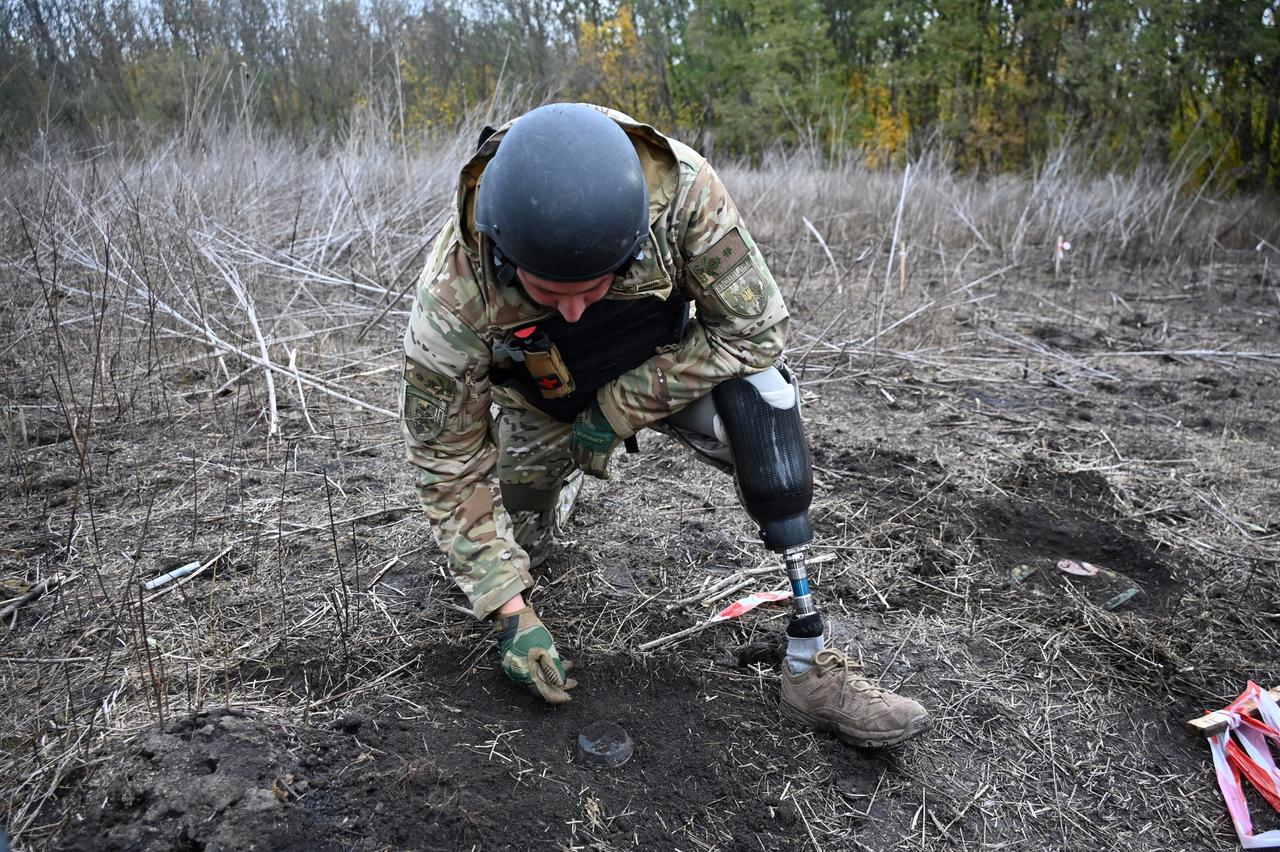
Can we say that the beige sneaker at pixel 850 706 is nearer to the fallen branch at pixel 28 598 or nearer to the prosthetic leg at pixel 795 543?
the prosthetic leg at pixel 795 543

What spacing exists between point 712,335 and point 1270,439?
3.10m

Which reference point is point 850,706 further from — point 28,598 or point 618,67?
point 618,67

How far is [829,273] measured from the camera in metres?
7.07

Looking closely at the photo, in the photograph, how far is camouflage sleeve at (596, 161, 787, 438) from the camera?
195 cm

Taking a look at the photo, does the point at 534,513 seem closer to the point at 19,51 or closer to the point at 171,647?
the point at 171,647

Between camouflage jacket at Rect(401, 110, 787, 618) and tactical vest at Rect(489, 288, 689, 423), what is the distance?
50 mm

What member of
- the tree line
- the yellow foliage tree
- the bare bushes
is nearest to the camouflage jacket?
the tree line

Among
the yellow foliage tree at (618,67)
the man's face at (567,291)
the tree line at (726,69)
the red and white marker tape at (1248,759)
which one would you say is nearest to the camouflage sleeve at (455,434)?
the man's face at (567,291)

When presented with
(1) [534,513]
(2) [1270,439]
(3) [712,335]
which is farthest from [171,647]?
(2) [1270,439]

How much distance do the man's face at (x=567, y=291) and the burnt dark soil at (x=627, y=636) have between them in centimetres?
91

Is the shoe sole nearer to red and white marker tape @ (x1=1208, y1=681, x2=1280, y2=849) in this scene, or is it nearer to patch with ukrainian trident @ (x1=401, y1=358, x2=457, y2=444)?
red and white marker tape @ (x1=1208, y1=681, x2=1280, y2=849)

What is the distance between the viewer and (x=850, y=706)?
1927 mm

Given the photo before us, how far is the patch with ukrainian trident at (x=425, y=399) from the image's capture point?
6.25ft

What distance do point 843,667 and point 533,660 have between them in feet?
2.35
